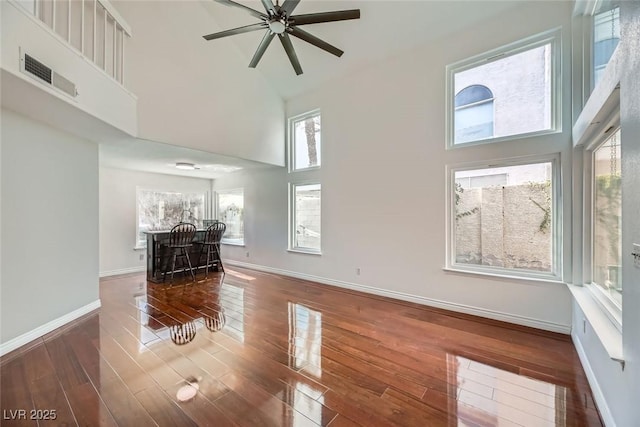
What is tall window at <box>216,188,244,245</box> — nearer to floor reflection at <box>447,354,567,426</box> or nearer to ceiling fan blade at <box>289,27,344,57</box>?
ceiling fan blade at <box>289,27,344,57</box>

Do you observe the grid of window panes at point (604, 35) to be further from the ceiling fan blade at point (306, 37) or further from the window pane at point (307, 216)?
the window pane at point (307, 216)

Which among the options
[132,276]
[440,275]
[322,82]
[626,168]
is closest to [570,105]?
[626,168]

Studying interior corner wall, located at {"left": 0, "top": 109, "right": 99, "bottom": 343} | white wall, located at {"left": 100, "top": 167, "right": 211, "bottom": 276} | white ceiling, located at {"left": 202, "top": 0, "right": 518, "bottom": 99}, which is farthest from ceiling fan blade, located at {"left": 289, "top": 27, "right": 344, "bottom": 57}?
white wall, located at {"left": 100, "top": 167, "right": 211, "bottom": 276}

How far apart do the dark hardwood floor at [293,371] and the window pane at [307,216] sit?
1.88m

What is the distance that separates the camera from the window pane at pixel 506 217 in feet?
9.73

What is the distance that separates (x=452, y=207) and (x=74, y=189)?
15.6 ft

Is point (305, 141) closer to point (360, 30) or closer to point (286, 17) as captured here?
point (360, 30)

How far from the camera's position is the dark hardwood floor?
165 cm

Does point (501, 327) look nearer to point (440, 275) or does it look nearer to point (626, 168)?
point (440, 275)

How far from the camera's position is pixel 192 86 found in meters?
3.93

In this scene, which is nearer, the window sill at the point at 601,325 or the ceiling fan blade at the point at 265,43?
the window sill at the point at 601,325

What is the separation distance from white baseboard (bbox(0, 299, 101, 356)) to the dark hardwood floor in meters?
0.08

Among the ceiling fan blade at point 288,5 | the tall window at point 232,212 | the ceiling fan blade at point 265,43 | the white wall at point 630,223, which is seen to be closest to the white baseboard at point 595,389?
the white wall at point 630,223

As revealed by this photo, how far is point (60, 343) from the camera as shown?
2.52 m
